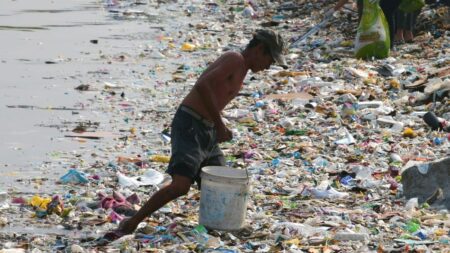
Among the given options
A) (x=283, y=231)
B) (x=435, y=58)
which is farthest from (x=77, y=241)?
(x=435, y=58)

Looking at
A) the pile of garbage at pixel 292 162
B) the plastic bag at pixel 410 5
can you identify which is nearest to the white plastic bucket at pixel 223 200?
the pile of garbage at pixel 292 162

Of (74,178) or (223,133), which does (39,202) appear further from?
(223,133)

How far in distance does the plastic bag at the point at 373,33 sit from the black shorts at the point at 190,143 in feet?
21.7

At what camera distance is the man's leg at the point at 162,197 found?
564 centimetres

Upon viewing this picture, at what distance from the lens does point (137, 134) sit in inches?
351

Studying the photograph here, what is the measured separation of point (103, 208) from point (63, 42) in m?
8.64

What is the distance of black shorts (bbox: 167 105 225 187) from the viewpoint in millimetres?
5660

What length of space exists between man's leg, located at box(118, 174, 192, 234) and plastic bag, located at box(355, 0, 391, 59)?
22.5 feet

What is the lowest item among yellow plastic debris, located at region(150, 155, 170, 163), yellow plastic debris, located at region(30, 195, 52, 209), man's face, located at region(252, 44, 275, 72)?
yellow plastic debris, located at region(150, 155, 170, 163)

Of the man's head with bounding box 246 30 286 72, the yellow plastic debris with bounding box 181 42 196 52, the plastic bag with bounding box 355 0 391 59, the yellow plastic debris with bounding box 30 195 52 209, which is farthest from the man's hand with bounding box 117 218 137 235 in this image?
the yellow plastic debris with bounding box 181 42 196 52

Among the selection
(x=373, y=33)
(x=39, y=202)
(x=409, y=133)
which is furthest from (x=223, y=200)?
(x=373, y=33)

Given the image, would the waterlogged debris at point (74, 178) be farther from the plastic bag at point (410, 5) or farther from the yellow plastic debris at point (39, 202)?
the plastic bag at point (410, 5)

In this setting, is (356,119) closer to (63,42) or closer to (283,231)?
(283,231)

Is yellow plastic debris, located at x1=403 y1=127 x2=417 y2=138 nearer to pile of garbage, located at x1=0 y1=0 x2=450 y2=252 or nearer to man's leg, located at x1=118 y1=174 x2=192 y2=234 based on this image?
pile of garbage, located at x1=0 y1=0 x2=450 y2=252
